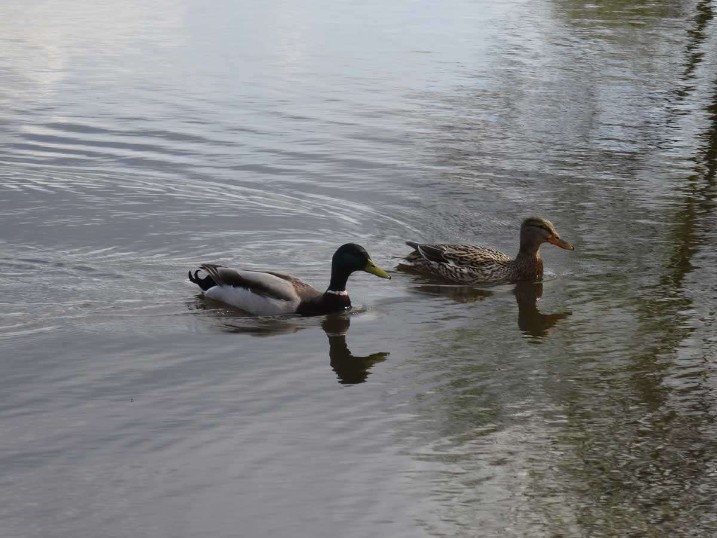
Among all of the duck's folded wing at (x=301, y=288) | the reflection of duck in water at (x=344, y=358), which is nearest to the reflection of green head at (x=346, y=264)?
the duck's folded wing at (x=301, y=288)

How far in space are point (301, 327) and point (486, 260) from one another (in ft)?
7.02

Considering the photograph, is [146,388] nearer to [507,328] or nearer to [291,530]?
[291,530]

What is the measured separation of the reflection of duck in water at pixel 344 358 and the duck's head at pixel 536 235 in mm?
2308

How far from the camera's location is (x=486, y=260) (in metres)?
11.9

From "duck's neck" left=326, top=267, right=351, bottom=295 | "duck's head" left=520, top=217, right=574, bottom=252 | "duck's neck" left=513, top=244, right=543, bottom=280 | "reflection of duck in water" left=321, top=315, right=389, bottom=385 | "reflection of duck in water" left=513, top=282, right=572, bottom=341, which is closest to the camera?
"reflection of duck in water" left=321, top=315, right=389, bottom=385

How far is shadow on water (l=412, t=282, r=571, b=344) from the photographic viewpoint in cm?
1052

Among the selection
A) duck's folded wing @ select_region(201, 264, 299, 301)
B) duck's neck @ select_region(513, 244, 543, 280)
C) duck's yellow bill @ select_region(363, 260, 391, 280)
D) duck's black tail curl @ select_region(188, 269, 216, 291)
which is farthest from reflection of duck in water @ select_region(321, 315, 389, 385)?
duck's neck @ select_region(513, 244, 543, 280)

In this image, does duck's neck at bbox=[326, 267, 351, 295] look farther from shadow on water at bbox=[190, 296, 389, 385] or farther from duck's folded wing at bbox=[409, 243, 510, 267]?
duck's folded wing at bbox=[409, 243, 510, 267]

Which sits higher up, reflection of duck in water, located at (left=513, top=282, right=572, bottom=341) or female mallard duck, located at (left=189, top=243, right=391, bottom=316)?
female mallard duck, located at (left=189, top=243, right=391, bottom=316)

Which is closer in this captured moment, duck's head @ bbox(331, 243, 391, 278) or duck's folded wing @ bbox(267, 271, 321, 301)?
duck's folded wing @ bbox(267, 271, 321, 301)

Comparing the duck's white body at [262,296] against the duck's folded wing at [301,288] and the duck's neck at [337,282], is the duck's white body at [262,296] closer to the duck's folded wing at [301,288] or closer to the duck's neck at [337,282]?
the duck's folded wing at [301,288]

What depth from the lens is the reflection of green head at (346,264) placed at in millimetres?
11047

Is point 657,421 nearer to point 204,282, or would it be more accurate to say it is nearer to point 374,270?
point 374,270

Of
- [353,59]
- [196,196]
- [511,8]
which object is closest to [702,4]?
[511,8]
